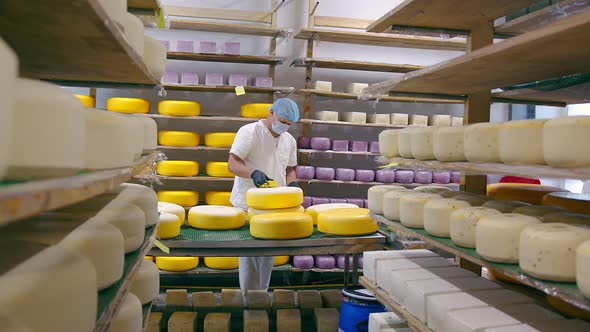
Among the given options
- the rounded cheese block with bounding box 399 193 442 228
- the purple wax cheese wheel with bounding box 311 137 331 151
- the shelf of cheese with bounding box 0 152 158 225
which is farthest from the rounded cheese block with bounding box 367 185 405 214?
the purple wax cheese wheel with bounding box 311 137 331 151

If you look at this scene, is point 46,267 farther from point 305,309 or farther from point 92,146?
point 305,309

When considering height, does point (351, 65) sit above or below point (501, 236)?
above

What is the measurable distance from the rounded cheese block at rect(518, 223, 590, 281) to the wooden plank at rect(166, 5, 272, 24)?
14.7 ft

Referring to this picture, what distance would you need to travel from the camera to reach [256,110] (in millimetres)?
5062

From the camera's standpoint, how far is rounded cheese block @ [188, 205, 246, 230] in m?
3.01

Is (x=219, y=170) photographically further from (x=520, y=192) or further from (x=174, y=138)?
(x=520, y=192)

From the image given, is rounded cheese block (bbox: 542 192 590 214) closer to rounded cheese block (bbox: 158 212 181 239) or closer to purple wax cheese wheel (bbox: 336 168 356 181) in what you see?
rounded cheese block (bbox: 158 212 181 239)

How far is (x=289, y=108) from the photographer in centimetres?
377

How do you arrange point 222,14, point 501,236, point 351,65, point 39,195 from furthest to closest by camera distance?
point 222,14 < point 351,65 < point 501,236 < point 39,195

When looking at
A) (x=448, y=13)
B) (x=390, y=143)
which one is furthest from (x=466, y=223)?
(x=448, y=13)

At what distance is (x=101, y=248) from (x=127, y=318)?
43 cm

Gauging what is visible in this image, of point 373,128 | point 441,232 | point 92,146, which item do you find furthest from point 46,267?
point 373,128

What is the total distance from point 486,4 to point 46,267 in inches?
79.8

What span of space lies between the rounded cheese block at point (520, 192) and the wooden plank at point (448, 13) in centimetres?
85
